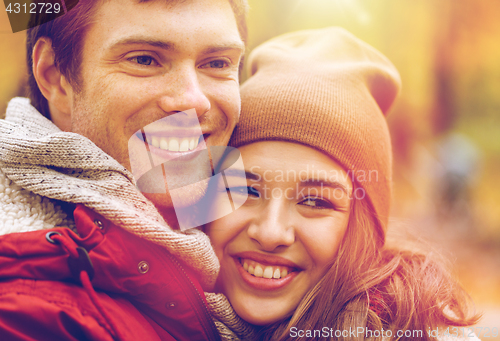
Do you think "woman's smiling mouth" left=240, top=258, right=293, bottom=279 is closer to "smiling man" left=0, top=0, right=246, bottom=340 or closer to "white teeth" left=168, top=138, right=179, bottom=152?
"smiling man" left=0, top=0, right=246, bottom=340

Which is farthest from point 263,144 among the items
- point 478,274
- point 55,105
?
point 478,274

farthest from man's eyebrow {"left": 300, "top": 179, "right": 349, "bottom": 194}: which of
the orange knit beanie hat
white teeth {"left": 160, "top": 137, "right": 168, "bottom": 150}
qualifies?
white teeth {"left": 160, "top": 137, "right": 168, "bottom": 150}

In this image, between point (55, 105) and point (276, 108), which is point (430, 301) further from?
point (55, 105)

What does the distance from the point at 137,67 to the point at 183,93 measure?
8.9 inches

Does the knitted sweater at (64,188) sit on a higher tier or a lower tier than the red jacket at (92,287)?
higher

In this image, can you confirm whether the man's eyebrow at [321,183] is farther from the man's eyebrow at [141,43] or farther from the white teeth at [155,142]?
the man's eyebrow at [141,43]

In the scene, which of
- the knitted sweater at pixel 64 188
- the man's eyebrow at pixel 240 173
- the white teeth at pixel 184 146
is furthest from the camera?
the man's eyebrow at pixel 240 173

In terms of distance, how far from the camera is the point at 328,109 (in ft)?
6.26

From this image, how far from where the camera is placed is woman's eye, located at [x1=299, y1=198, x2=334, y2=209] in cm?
183

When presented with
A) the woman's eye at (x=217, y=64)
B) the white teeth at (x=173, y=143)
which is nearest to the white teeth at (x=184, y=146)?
the white teeth at (x=173, y=143)

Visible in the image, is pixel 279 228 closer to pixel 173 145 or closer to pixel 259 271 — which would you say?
pixel 259 271

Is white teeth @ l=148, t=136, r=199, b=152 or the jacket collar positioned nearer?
the jacket collar

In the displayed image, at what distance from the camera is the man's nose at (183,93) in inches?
61.8

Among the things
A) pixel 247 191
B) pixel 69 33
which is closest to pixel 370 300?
pixel 247 191
